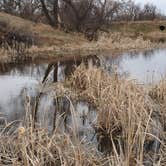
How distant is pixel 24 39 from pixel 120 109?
15.8 metres

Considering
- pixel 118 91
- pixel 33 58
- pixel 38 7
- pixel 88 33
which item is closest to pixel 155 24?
pixel 38 7

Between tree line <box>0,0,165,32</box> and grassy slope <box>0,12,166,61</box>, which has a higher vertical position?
tree line <box>0,0,165,32</box>

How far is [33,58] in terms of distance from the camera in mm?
20016

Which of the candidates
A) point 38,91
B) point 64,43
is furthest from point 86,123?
point 64,43

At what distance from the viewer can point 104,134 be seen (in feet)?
23.5

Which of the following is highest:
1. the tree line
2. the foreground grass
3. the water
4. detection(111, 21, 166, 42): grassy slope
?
the tree line

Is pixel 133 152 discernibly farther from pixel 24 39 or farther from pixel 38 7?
pixel 38 7

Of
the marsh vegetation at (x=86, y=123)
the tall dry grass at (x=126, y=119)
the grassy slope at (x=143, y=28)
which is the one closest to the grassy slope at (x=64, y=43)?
the grassy slope at (x=143, y=28)

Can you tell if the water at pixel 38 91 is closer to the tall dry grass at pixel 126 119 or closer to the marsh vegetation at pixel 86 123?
the marsh vegetation at pixel 86 123

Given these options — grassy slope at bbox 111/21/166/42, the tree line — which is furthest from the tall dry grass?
grassy slope at bbox 111/21/166/42

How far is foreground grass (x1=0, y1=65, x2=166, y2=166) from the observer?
4930 millimetres

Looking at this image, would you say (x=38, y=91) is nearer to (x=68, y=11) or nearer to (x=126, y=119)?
(x=126, y=119)

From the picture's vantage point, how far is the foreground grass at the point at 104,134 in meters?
4.93

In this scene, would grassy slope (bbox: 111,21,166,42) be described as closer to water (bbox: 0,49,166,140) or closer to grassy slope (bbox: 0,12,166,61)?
grassy slope (bbox: 0,12,166,61)
